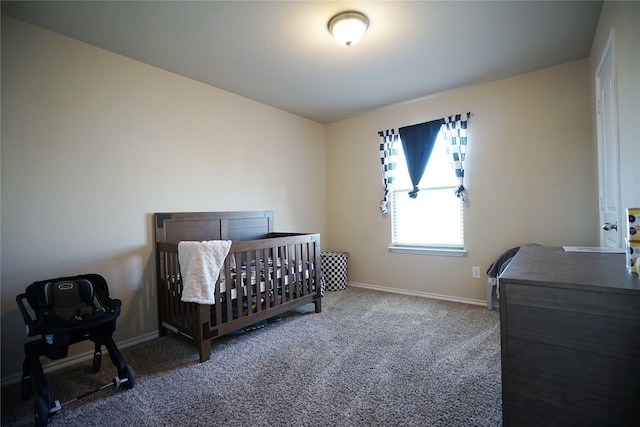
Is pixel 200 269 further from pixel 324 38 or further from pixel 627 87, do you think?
pixel 627 87

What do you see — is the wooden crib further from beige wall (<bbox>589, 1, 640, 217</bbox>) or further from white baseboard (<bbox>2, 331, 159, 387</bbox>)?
beige wall (<bbox>589, 1, 640, 217</bbox>)

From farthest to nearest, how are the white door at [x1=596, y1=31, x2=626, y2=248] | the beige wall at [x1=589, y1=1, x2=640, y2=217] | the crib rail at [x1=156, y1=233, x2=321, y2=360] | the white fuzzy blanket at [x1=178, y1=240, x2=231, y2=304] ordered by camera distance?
Result: the crib rail at [x1=156, y1=233, x2=321, y2=360] < the white fuzzy blanket at [x1=178, y1=240, x2=231, y2=304] < the white door at [x1=596, y1=31, x2=626, y2=248] < the beige wall at [x1=589, y1=1, x2=640, y2=217]

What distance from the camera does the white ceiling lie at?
1831 millimetres

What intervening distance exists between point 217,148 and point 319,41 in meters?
1.46

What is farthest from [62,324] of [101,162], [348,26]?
[348,26]

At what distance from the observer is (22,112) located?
1887 millimetres

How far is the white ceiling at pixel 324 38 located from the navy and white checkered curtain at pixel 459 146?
36 centimetres

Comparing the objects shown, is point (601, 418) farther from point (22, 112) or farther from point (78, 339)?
point (22, 112)

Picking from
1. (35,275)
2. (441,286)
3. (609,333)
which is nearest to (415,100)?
(441,286)

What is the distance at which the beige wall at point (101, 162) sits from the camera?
186cm

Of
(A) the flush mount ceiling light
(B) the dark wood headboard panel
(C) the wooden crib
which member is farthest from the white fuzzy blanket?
(A) the flush mount ceiling light

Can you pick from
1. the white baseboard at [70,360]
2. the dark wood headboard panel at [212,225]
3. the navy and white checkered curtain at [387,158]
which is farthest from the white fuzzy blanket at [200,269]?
the navy and white checkered curtain at [387,158]

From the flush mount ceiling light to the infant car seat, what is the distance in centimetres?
223

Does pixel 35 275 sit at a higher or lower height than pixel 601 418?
higher
